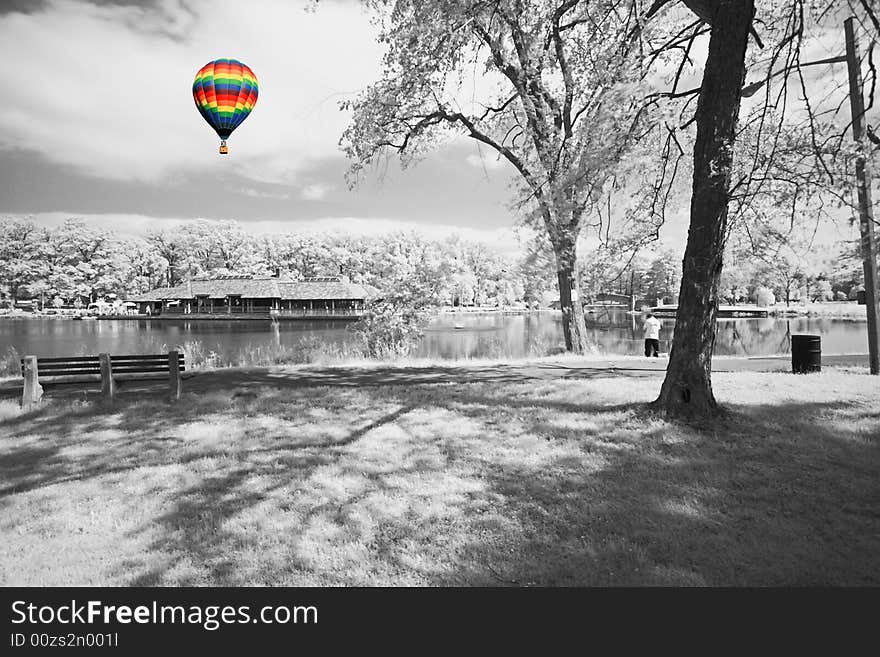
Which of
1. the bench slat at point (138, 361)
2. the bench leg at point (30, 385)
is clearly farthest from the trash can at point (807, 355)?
the bench leg at point (30, 385)

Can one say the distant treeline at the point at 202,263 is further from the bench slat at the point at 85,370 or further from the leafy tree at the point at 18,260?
the bench slat at the point at 85,370

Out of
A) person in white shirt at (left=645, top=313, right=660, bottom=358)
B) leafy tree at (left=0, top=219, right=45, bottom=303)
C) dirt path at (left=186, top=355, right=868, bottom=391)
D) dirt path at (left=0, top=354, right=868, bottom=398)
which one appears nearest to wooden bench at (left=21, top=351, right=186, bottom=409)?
dirt path at (left=0, top=354, right=868, bottom=398)

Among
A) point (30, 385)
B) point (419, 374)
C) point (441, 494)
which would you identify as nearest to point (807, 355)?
point (419, 374)

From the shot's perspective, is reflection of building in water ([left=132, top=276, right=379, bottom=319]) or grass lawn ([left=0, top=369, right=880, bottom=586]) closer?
grass lawn ([left=0, top=369, right=880, bottom=586])

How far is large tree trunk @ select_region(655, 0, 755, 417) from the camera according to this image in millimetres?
6254

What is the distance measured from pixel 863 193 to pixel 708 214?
174 inches

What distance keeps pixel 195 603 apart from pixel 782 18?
10937mm

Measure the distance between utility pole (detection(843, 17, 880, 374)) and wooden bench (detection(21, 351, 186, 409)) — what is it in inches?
401

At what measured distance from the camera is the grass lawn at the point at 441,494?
3371 millimetres

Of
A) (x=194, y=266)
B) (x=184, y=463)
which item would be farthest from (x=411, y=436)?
(x=194, y=266)

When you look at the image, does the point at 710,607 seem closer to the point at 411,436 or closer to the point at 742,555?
the point at 742,555

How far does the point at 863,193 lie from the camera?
8531 mm

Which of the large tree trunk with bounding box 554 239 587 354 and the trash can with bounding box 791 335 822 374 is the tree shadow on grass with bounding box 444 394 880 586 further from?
the large tree trunk with bounding box 554 239 587 354

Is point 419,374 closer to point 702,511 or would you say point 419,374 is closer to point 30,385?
point 30,385
